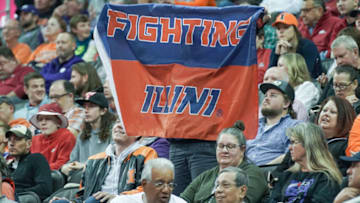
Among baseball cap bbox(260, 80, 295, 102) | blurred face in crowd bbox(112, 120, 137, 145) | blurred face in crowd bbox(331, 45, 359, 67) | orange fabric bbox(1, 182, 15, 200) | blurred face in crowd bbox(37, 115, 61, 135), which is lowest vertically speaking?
orange fabric bbox(1, 182, 15, 200)

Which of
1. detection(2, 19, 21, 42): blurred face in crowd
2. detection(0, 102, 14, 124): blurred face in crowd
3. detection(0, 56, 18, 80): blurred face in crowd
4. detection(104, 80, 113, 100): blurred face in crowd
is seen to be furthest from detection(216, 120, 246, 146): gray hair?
detection(2, 19, 21, 42): blurred face in crowd

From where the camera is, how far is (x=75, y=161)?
1116 centimetres

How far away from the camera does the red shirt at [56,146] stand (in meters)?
11.4

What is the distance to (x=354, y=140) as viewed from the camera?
8836 millimetres

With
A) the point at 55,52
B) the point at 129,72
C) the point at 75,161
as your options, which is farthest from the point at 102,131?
the point at 55,52

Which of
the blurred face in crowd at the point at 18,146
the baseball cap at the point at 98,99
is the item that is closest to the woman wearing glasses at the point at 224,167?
the blurred face in crowd at the point at 18,146

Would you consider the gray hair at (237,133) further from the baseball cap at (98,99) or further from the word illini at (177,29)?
the baseball cap at (98,99)

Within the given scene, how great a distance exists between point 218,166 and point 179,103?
785 mm

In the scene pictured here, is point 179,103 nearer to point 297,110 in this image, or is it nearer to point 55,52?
point 297,110

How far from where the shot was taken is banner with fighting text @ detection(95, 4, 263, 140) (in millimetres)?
9523

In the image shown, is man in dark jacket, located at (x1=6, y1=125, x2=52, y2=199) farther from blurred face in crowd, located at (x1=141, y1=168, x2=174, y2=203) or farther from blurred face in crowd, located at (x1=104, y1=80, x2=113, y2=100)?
blurred face in crowd, located at (x1=141, y1=168, x2=174, y2=203)

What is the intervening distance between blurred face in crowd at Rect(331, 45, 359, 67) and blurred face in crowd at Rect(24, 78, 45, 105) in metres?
4.72

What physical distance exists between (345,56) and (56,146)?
3.52 meters

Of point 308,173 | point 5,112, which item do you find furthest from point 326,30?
point 308,173
